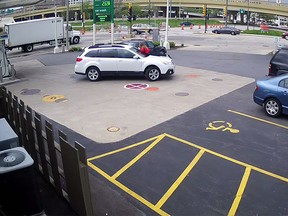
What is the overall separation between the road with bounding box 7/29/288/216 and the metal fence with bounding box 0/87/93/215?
599 mm

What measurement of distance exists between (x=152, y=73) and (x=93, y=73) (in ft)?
9.40

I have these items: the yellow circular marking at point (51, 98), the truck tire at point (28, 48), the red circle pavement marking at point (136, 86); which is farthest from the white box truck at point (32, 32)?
the yellow circular marking at point (51, 98)

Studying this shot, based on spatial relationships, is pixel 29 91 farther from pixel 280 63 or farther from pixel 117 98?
pixel 280 63

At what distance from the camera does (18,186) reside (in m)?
4.55

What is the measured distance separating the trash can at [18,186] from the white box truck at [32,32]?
1141 inches

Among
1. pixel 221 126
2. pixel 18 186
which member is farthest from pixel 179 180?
pixel 221 126

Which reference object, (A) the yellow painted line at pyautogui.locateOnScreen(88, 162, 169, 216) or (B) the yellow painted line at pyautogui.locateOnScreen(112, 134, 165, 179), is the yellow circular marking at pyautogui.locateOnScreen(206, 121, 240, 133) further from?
(A) the yellow painted line at pyautogui.locateOnScreen(88, 162, 169, 216)

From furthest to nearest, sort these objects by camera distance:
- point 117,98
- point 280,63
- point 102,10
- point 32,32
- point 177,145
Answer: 1. point 32,32
2. point 102,10
3. point 280,63
4. point 117,98
5. point 177,145

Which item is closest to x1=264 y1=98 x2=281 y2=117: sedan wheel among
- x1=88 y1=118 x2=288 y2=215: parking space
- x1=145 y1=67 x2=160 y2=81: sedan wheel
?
x1=88 y1=118 x2=288 y2=215: parking space

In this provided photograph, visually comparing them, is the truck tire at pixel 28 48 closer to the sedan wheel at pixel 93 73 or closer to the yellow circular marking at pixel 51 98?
the sedan wheel at pixel 93 73

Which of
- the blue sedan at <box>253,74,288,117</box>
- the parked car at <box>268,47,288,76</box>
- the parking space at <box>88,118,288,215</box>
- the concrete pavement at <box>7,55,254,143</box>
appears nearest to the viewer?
the parking space at <box>88,118,288,215</box>

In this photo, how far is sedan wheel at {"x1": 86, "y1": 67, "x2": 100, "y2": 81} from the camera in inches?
611

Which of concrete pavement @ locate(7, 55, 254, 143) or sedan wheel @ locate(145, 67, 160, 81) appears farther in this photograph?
→ sedan wheel @ locate(145, 67, 160, 81)

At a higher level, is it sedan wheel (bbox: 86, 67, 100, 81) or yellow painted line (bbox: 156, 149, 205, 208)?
sedan wheel (bbox: 86, 67, 100, 81)
